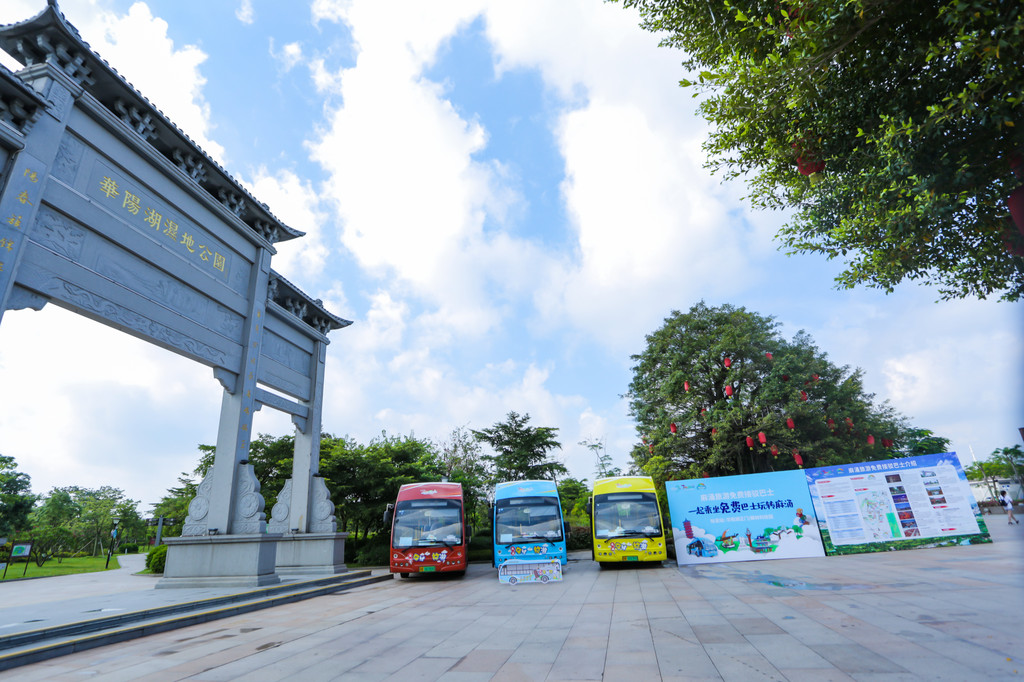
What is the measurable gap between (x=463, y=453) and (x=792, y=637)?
25.1 m

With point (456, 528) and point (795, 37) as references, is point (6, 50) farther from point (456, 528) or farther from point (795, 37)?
point (456, 528)

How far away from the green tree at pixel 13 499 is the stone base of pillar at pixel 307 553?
2283cm

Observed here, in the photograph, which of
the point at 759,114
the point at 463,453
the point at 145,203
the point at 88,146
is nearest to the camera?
the point at 759,114

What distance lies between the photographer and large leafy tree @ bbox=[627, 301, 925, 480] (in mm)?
17609

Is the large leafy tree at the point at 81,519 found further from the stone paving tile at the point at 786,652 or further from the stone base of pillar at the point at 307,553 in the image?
the stone paving tile at the point at 786,652

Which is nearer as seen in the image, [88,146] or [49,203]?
[49,203]

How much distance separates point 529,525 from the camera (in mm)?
13719

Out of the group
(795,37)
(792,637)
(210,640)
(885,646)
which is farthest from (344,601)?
(795,37)

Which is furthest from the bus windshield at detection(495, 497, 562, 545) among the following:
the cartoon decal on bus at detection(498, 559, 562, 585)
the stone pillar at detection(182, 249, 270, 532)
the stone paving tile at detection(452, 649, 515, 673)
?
the stone paving tile at detection(452, 649, 515, 673)

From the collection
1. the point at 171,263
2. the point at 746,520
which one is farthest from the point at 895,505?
the point at 171,263

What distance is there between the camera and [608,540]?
13.3 meters

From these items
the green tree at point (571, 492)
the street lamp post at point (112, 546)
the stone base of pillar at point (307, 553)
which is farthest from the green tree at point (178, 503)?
the green tree at point (571, 492)

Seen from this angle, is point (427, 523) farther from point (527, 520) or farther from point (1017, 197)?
point (1017, 197)

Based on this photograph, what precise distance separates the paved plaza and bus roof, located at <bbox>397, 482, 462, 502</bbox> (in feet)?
13.9
